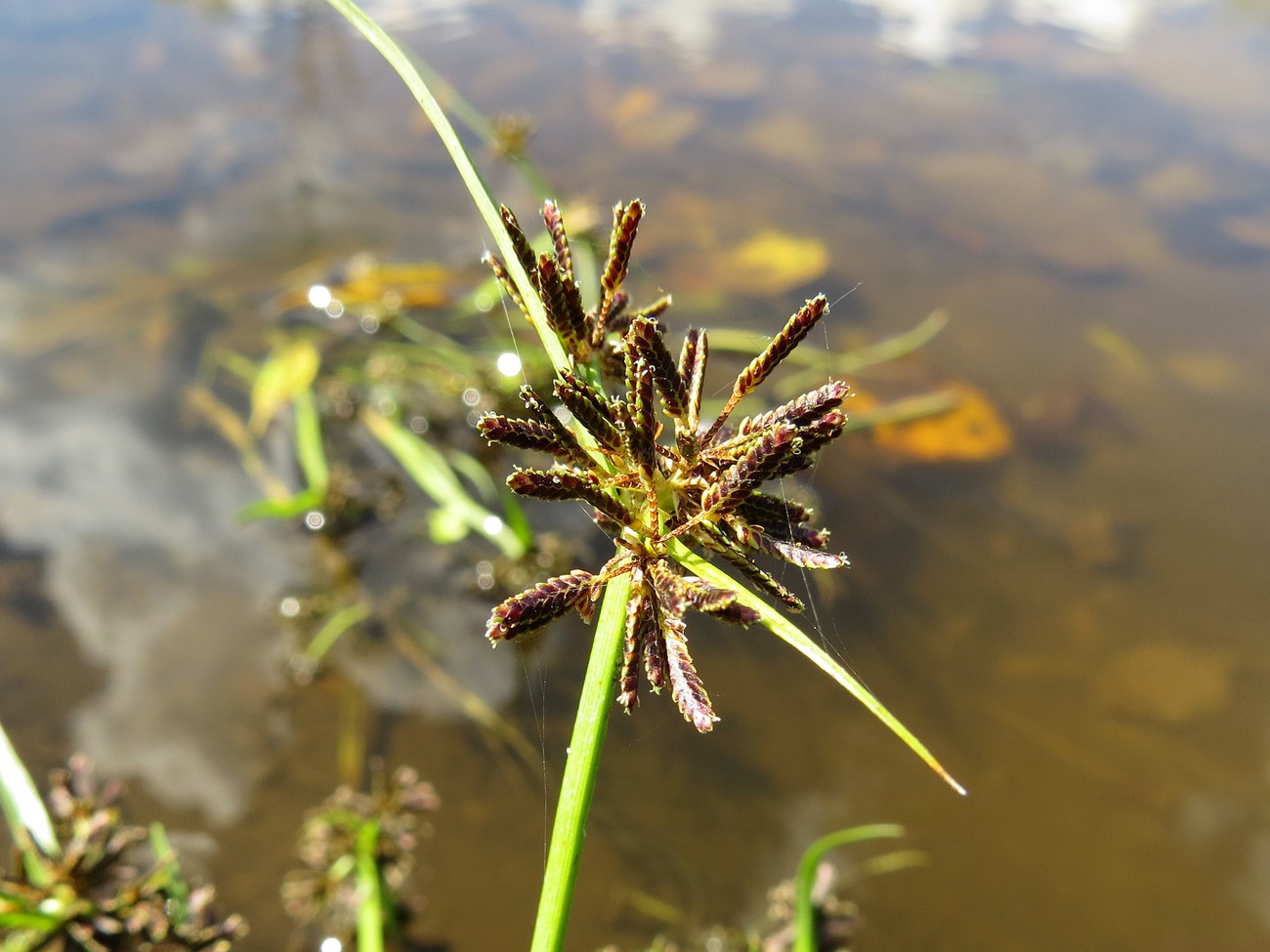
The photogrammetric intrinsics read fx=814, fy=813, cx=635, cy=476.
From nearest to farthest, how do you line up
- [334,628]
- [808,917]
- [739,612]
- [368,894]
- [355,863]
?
[739,612] < [808,917] < [368,894] < [355,863] < [334,628]

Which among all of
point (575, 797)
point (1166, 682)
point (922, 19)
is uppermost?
point (575, 797)

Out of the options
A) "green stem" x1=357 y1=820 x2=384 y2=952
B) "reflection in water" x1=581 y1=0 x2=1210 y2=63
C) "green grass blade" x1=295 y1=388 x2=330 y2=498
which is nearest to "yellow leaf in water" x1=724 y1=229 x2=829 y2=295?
"green grass blade" x1=295 y1=388 x2=330 y2=498

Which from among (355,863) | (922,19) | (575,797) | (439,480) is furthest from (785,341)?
(922,19)

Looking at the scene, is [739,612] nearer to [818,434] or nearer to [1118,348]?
[818,434]

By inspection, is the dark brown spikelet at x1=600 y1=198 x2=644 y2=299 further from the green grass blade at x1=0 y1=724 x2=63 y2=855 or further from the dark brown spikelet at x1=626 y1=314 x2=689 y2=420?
the green grass blade at x1=0 y1=724 x2=63 y2=855

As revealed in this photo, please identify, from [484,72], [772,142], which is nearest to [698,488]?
[772,142]

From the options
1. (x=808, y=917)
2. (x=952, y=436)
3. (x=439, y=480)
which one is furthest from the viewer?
(x=952, y=436)
